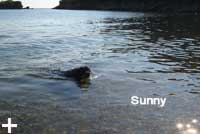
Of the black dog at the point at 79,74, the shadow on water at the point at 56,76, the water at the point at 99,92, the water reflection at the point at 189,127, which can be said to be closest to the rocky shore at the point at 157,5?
the water at the point at 99,92

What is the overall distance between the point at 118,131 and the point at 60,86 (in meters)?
5.83

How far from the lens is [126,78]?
18.4m

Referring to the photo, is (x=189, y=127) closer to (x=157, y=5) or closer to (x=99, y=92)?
(x=99, y=92)

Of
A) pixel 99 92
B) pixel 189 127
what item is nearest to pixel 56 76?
pixel 99 92

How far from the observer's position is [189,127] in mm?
11586

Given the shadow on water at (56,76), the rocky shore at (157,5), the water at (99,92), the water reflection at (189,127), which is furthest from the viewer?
the rocky shore at (157,5)

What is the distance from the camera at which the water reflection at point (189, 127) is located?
1127cm

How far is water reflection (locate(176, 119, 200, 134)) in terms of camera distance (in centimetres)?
1127

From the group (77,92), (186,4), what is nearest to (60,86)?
(77,92)

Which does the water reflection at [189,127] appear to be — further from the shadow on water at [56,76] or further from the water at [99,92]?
the shadow on water at [56,76]

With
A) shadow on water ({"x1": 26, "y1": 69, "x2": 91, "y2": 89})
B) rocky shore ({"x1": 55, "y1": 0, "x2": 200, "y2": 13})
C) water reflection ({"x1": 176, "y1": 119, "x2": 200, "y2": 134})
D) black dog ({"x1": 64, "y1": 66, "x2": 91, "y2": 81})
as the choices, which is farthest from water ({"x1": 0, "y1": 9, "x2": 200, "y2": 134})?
rocky shore ({"x1": 55, "y1": 0, "x2": 200, "y2": 13})

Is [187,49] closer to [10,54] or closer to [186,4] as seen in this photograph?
[10,54]

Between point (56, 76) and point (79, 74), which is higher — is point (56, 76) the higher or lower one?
the lower one

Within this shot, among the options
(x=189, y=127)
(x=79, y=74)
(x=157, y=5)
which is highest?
(x=157, y=5)
